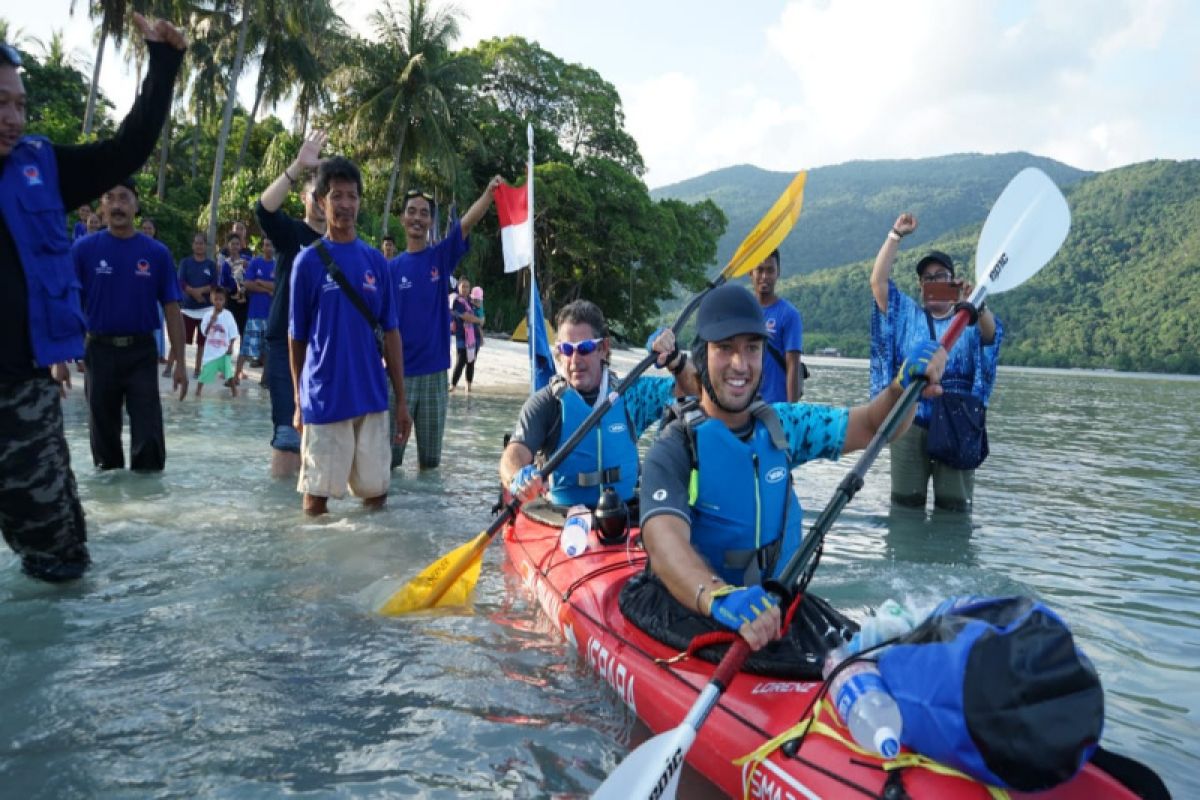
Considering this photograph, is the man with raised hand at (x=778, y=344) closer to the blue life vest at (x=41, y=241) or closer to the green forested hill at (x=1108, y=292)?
the blue life vest at (x=41, y=241)

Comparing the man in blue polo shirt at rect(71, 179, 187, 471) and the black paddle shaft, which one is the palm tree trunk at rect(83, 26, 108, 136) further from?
the black paddle shaft

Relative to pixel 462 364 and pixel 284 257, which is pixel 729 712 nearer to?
pixel 284 257

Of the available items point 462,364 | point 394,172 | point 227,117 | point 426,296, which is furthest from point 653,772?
point 394,172

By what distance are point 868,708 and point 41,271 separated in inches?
138

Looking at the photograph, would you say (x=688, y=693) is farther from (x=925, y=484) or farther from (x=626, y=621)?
(x=925, y=484)

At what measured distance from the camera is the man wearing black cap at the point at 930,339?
583 centimetres

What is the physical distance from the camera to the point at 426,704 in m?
3.32

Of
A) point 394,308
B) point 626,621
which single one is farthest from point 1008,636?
point 394,308

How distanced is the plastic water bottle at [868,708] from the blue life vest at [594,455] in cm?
255

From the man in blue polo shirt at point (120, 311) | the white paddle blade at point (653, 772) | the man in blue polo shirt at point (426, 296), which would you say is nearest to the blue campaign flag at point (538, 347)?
the man in blue polo shirt at point (426, 296)

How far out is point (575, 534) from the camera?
168 inches

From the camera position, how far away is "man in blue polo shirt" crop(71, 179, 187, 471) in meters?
5.80

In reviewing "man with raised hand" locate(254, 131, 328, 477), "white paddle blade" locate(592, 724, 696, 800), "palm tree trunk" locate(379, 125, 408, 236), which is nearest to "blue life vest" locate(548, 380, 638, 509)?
"man with raised hand" locate(254, 131, 328, 477)

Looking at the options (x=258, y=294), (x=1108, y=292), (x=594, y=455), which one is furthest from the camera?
(x=1108, y=292)
